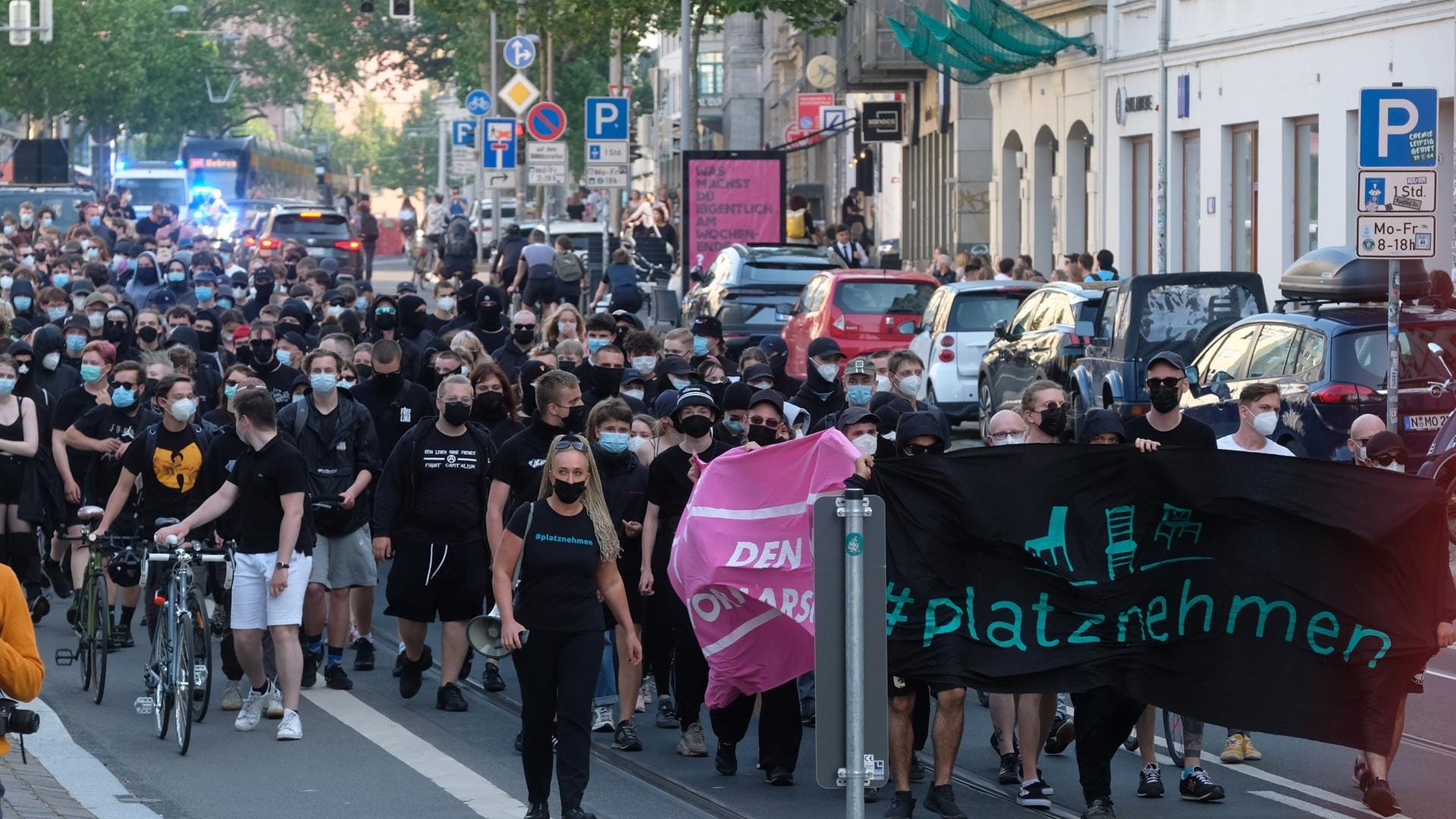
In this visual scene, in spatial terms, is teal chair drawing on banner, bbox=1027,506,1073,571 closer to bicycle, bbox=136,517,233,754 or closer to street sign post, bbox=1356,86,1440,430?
bicycle, bbox=136,517,233,754

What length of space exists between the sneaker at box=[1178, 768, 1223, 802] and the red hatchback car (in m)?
14.7

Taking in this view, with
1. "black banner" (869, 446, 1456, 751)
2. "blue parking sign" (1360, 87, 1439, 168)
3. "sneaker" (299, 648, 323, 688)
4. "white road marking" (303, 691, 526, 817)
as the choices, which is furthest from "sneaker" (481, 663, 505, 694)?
"blue parking sign" (1360, 87, 1439, 168)

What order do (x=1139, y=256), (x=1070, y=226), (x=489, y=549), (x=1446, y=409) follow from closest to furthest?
(x=489, y=549) < (x=1446, y=409) < (x=1139, y=256) < (x=1070, y=226)

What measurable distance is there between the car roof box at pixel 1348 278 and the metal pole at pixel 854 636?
12144 mm

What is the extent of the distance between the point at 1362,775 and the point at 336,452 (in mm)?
5871

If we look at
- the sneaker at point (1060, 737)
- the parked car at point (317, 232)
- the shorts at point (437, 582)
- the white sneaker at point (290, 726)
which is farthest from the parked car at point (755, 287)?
Answer: the parked car at point (317, 232)

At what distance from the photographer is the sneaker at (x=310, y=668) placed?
1270cm

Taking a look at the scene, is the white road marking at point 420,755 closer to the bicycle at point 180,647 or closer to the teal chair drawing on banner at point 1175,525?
the bicycle at point 180,647

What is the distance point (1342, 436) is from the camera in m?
16.4

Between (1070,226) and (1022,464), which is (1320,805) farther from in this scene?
(1070,226)

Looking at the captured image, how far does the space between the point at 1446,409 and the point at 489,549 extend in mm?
7496

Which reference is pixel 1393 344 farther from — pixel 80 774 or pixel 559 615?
pixel 80 774

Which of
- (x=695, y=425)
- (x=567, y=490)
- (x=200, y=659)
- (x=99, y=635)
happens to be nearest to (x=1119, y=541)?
(x=567, y=490)

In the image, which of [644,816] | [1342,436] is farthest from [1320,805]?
[1342,436]
